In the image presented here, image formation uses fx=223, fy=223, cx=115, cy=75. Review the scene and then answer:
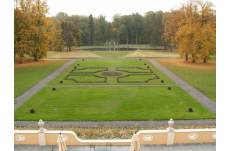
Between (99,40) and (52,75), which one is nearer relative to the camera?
(52,75)

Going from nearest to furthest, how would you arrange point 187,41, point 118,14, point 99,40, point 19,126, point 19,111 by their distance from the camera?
point 19,126 → point 19,111 → point 187,41 → point 99,40 → point 118,14

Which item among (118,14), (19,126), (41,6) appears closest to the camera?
(19,126)

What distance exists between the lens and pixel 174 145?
13.5 m

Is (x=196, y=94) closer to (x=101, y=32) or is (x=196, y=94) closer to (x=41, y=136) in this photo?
(x=41, y=136)

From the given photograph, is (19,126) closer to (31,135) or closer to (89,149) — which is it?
(31,135)

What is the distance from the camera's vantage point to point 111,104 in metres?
22.6

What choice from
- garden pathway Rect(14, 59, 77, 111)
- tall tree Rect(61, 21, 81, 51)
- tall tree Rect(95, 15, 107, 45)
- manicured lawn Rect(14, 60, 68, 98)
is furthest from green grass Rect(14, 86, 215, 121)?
tall tree Rect(95, 15, 107, 45)

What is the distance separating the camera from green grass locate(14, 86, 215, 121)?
19.5 metres

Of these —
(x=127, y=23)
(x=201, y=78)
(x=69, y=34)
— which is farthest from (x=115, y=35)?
(x=201, y=78)

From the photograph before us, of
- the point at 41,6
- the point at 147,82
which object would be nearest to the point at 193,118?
the point at 147,82

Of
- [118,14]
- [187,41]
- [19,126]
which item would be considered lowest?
[19,126]

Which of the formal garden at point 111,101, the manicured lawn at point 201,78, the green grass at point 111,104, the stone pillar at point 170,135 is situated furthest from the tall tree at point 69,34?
the stone pillar at point 170,135

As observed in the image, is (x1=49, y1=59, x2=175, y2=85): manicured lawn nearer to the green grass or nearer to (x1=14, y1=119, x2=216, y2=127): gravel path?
the green grass

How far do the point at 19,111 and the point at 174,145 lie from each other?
14.3 m
